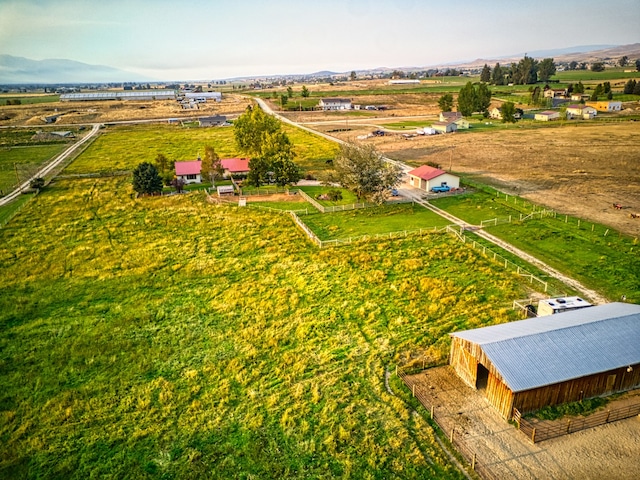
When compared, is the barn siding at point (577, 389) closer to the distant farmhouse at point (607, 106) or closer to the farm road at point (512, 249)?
the farm road at point (512, 249)

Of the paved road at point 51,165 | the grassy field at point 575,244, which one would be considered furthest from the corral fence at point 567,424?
the paved road at point 51,165

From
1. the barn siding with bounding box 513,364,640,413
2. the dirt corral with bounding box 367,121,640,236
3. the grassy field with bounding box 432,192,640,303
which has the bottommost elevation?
the barn siding with bounding box 513,364,640,413

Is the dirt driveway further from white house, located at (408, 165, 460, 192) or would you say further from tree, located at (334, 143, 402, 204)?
white house, located at (408, 165, 460, 192)

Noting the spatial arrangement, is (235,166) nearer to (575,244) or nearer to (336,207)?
(336,207)

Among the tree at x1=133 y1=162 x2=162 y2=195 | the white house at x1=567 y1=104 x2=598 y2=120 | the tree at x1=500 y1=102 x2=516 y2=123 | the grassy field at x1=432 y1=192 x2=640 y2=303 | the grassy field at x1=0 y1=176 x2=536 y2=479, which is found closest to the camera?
the grassy field at x1=0 y1=176 x2=536 y2=479

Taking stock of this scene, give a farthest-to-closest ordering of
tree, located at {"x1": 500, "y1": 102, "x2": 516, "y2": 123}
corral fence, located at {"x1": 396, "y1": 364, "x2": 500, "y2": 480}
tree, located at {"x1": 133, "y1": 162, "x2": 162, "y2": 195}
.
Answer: tree, located at {"x1": 500, "y1": 102, "x2": 516, "y2": 123}
tree, located at {"x1": 133, "y1": 162, "x2": 162, "y2": 195}
corral fence, located at {"x1": 396, "y1": 364, "x2": 500, "y2": 480}

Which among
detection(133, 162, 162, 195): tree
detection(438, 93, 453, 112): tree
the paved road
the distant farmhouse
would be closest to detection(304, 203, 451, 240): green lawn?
detection(133, 162, 162, 195): tree

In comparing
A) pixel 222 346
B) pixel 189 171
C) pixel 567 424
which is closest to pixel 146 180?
pixel 189 171
